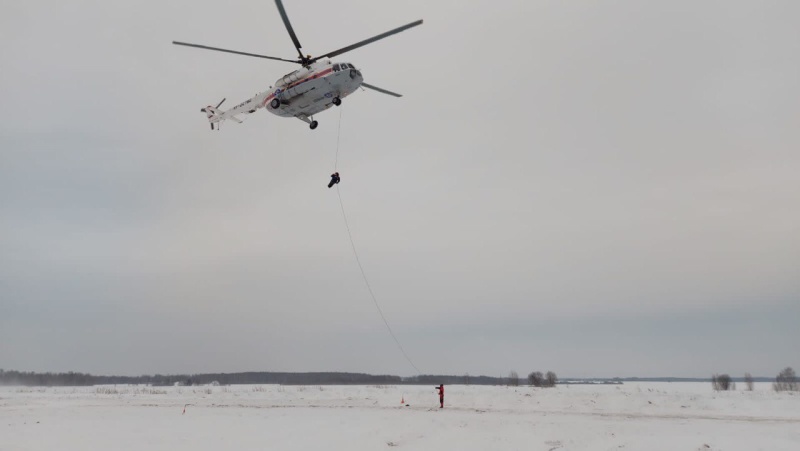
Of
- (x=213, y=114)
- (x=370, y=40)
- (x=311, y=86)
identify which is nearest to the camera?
(x=370, y=40)

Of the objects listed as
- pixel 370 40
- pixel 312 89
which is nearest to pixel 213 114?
pixel 312 89

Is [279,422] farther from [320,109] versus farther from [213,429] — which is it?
[320,109]

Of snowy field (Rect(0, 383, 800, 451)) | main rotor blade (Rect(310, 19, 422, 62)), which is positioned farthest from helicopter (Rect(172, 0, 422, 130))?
snowy field (Rect(0, 383, 800, 451))

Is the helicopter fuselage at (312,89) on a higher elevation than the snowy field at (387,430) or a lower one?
higher

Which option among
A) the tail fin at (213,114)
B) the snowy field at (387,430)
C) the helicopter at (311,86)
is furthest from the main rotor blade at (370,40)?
the snowy field at (387,430)

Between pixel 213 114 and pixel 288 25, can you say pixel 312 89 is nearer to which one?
pixel 288 25

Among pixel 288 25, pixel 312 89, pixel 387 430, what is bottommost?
pixel 387 430

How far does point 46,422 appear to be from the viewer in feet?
66.9

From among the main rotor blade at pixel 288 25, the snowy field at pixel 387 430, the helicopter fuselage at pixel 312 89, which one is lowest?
the snowy field at pixel 387 430

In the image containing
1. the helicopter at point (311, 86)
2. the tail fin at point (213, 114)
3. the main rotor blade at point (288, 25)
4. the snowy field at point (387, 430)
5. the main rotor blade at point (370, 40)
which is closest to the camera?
the snowy field at point (387, 430)

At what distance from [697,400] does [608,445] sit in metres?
18.0

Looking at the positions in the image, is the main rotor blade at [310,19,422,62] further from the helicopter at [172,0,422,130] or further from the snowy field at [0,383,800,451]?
the snowy field at [0,383,800,451]

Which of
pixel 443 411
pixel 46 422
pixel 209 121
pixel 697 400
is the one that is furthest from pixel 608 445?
pixel 209 121

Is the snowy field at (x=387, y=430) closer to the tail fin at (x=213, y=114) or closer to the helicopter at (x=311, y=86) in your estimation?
the helicopter at (x=311, y=86)
